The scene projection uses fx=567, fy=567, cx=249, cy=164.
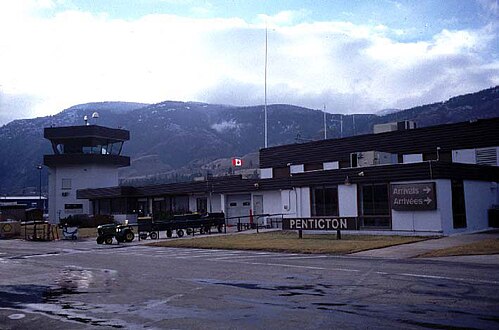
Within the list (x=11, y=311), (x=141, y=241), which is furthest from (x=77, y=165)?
(x=11, y=311)

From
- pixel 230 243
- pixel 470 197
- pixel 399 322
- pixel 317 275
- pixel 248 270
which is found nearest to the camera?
pixel 399 322

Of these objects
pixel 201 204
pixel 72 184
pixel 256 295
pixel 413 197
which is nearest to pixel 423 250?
pixel 413 197

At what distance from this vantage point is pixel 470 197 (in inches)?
1281

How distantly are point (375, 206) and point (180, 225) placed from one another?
1341 cm

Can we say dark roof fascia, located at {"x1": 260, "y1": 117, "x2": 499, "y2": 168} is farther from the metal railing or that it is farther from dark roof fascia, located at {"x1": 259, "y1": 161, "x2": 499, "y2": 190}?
the metal railing

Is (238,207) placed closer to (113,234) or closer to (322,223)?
(113,234)

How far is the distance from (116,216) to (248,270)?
48.0 meters

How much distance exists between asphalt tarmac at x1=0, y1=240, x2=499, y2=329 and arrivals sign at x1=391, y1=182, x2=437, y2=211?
1141 centimetres

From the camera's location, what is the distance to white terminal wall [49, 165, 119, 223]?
2899 inches

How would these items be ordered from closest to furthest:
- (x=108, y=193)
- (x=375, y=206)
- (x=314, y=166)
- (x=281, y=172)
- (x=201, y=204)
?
(x=375, y=206) < (x=314, y=166) < (x=281, y=172) < (x=201, y=204) < (x=108, y=193)

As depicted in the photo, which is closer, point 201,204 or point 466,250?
point 466,250

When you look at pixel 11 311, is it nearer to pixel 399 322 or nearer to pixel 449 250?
pixel 399 322

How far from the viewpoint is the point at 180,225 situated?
3856 cm

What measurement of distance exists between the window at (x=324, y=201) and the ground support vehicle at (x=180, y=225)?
26.6ft
